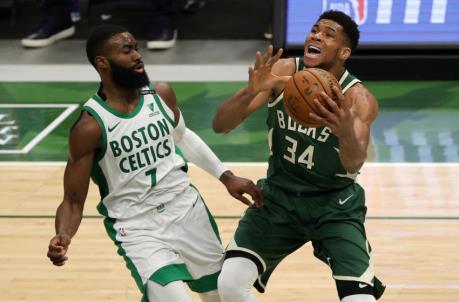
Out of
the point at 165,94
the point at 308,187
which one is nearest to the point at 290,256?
the point at 308,187

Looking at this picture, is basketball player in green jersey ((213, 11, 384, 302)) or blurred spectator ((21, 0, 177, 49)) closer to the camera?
basketball player in green jersey ((213, 11, 384, 302))

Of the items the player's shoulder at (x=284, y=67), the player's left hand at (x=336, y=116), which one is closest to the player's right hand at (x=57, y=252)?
the player's left hand at (x=336, y=116)

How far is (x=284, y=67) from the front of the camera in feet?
17.2

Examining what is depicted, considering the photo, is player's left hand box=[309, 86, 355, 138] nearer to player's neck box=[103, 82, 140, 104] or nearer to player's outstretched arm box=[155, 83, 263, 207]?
player's outstretched arm box=[155, 83, 263, 207]

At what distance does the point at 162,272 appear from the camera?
4.81m

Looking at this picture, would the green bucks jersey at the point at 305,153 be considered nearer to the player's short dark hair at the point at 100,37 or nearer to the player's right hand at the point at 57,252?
the player's short dark hair at the point at 100,37

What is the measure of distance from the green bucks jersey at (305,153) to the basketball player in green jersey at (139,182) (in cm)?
24

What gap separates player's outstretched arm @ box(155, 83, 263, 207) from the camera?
5.20 metres

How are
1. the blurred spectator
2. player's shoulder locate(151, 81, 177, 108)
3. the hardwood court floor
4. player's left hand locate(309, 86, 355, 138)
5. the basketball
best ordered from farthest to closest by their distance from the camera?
the blurred spectator
the hardwood court floor
player's shoulder locate(151, 81, 177, 108)
the basketball
player's left hand locate(309, 86, 355, 138)

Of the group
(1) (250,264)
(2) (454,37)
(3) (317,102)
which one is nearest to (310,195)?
(1) (250,264)

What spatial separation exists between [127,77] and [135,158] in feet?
1.32

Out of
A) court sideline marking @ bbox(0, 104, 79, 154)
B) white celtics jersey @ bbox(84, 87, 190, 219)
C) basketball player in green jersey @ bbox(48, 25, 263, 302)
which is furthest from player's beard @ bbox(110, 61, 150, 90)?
court sideline marking @ bbox(0, 104, 79, 154)

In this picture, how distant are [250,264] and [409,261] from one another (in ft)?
6.62

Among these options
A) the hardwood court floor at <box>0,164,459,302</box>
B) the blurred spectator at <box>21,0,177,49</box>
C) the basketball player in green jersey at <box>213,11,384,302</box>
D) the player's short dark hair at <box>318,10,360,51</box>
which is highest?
the player's short dark hair at <box>318,10,360,51</box>
